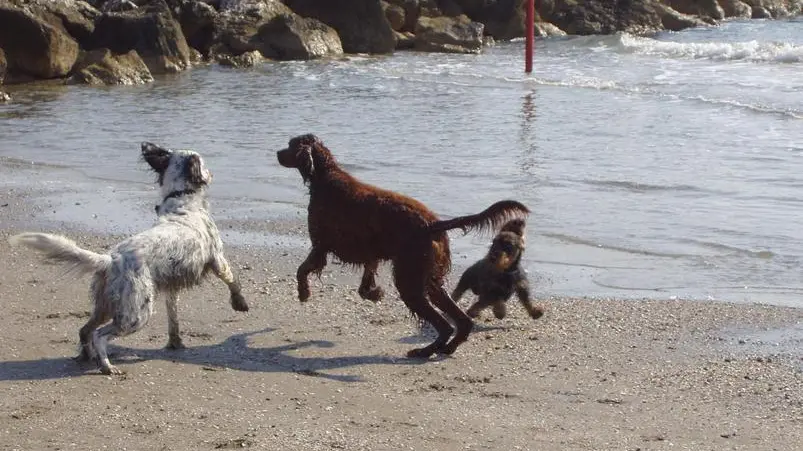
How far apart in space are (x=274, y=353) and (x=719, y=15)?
106 ft

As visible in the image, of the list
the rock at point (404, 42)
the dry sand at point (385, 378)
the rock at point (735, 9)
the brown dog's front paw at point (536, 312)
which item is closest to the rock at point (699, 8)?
the rock at point (735, 9)

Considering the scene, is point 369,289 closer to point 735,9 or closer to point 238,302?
point 238,302

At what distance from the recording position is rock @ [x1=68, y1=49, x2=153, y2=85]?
21.4 m

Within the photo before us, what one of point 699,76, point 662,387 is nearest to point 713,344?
point 662,387

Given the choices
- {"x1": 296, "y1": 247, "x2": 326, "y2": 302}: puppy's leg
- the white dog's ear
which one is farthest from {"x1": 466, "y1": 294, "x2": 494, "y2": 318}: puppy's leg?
the white dog's ear

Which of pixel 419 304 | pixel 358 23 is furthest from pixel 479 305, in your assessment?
pixel 358 23

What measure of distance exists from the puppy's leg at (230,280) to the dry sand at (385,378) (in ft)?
0.51

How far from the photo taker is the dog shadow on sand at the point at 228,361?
6.25 meters

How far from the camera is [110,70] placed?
2155 cm

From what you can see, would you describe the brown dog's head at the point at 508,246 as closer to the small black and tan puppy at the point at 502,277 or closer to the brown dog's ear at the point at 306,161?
the small black and tan puppy at the point at 502,277

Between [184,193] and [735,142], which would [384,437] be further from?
[735,142]

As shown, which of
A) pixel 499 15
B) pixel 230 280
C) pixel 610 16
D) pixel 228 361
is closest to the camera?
pixel 228 361

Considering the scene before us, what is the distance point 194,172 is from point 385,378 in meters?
1.69

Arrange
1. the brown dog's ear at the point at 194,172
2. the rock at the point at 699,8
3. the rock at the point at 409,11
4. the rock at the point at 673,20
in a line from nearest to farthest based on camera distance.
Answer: the brown dog's ear at the point at 194,172
the rock at the point at 409,11
the rock at the point at 673,20
the rock at the point at 699,8
